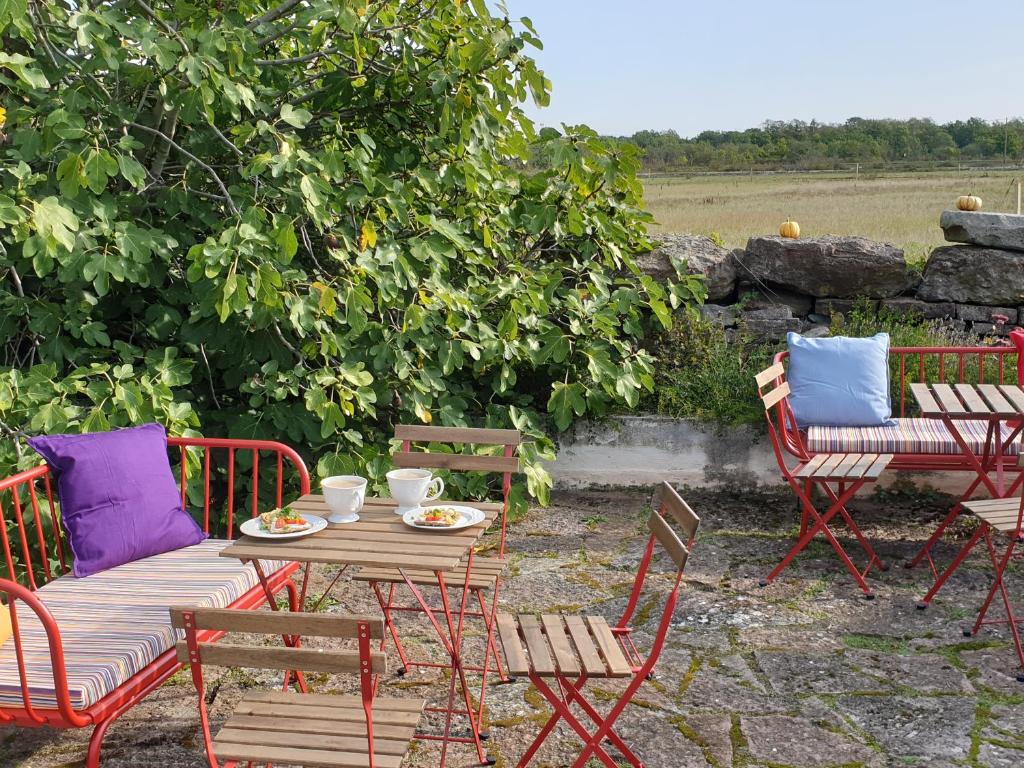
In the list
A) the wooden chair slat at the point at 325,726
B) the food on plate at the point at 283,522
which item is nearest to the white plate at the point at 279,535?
the food on plate at the point at 283,522

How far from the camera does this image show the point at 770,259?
705 cm

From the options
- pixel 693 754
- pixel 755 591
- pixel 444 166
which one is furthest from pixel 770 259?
pixel 693 754

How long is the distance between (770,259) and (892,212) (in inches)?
124

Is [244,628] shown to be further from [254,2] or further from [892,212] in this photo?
[892,212]

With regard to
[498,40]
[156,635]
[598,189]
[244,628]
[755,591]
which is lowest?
[755,591]

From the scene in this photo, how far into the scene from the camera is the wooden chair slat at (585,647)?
2.83 metres

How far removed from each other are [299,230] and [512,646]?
3.08 m

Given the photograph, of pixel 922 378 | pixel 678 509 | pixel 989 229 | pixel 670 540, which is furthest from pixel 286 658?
pixel 989 229

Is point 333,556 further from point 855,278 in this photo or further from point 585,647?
point 855,278

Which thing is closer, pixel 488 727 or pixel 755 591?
pixel 488 727

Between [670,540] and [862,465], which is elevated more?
[670,540]

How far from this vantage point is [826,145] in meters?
12.6

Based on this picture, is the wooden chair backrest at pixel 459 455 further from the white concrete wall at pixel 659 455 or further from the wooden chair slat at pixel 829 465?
the white concrete wall at pixel 659 455

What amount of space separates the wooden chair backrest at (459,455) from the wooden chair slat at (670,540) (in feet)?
2.94
